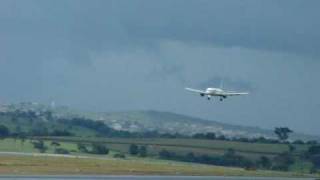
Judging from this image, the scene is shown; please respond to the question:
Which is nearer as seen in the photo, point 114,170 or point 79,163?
point 114,170

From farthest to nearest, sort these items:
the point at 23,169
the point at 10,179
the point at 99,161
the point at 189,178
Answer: the point at 99,161, the point at 23,169, the point at 189,178, the point at 10,179

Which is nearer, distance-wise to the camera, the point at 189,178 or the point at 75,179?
the point at 75,179

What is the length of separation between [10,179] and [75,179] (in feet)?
36.5

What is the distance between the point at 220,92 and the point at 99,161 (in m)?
39.5

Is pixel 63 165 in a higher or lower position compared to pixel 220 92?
lower

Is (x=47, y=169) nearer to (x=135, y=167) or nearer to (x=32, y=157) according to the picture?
(x=135, y=167)

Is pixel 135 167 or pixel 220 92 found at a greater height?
pixel 220 92

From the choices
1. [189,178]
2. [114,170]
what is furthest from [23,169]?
[189,178]

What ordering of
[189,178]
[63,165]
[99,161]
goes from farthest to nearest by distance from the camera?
[99,161], [63,165], [189,178]

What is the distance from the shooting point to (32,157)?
19662 centimetres

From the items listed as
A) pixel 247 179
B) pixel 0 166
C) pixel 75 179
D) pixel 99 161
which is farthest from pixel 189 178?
pixel 99 161

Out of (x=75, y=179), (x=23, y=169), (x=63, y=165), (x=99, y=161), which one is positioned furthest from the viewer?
(x=99, y=161)

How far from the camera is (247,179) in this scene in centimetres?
15312

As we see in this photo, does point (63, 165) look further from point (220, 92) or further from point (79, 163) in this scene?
point (220, 92)
